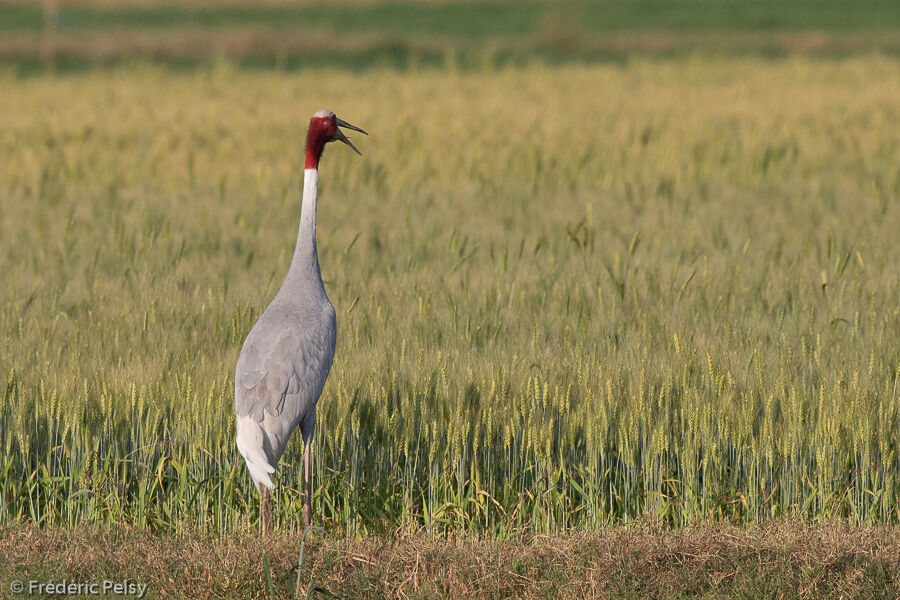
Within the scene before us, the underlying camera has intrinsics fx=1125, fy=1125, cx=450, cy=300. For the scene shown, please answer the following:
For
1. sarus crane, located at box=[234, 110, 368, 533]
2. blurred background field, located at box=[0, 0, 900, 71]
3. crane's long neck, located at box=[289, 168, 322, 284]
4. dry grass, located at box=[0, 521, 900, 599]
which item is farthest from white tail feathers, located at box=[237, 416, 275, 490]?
blurred background field, located at box=[0, 0, 900, 71]

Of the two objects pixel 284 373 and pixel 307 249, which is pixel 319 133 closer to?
pixel 307 249

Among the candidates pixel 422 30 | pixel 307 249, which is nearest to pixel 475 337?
pixel 307 249

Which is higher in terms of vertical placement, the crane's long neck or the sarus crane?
the crane's long neck

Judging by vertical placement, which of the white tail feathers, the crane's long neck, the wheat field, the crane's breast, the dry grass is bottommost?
the dry grass

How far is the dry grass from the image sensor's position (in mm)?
3885

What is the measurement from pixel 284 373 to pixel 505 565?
44.0 inches

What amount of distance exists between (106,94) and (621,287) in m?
15.6

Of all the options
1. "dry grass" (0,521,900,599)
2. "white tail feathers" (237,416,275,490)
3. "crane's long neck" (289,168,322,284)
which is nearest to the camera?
"dry grass" (0,521,900,599)

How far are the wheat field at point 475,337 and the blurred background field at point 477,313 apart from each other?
26mm

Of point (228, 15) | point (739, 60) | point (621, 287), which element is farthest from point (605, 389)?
point (228, 15)

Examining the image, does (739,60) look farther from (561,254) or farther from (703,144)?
(561,254)

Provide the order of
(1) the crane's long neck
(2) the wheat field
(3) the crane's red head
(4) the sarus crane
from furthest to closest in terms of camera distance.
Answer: (3) the crane's red head < (1) the crane's long neck < (2) the wheat field < (4) the sarus crane

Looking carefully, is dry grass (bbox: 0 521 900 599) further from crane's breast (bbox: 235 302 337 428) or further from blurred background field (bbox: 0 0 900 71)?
blurred background field (bbox: 0 0 900 71)

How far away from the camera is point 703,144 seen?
14.4 m
